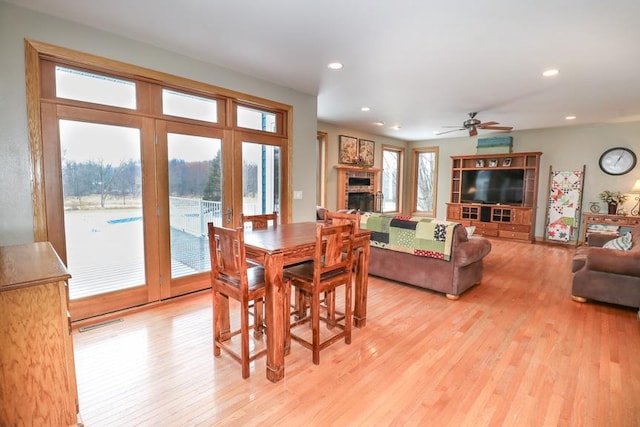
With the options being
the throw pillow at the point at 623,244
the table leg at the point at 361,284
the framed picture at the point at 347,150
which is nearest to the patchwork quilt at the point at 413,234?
the table leg at the point at 361,284

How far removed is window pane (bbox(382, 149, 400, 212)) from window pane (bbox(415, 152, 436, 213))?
0.68m

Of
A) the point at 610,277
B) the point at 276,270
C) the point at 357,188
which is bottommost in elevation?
the point at 610,277

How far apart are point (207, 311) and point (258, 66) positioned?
2.76 m

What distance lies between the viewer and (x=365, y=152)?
7992mm

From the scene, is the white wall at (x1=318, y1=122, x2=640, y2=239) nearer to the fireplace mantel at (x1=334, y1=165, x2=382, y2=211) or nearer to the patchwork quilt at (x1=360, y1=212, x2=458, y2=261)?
the fireplace mantel at (x1=334, y1=165, x2=382, y2=211)

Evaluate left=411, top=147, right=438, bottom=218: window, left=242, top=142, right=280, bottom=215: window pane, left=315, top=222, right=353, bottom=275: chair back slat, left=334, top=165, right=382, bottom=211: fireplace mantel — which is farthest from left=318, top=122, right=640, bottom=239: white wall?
left=315, top=222, right=353, bottom=275: chair back slat

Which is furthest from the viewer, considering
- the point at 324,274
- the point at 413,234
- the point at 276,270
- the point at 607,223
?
the point at 607,223

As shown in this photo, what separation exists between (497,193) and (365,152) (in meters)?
3.34

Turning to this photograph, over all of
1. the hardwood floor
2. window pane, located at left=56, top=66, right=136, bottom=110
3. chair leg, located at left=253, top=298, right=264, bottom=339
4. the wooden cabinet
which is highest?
window pane, located at left=56, top=66, right=136, bottom=110

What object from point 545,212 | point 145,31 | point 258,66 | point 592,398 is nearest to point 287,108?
point 258,66

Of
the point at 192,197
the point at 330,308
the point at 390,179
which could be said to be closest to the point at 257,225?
the point at 192,197

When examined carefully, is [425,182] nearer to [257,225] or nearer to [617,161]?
[617,161]

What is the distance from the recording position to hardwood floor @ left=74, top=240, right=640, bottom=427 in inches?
72.2

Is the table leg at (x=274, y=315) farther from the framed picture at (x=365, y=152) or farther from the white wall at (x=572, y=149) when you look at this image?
the framed picture at (x=365, y=152)
